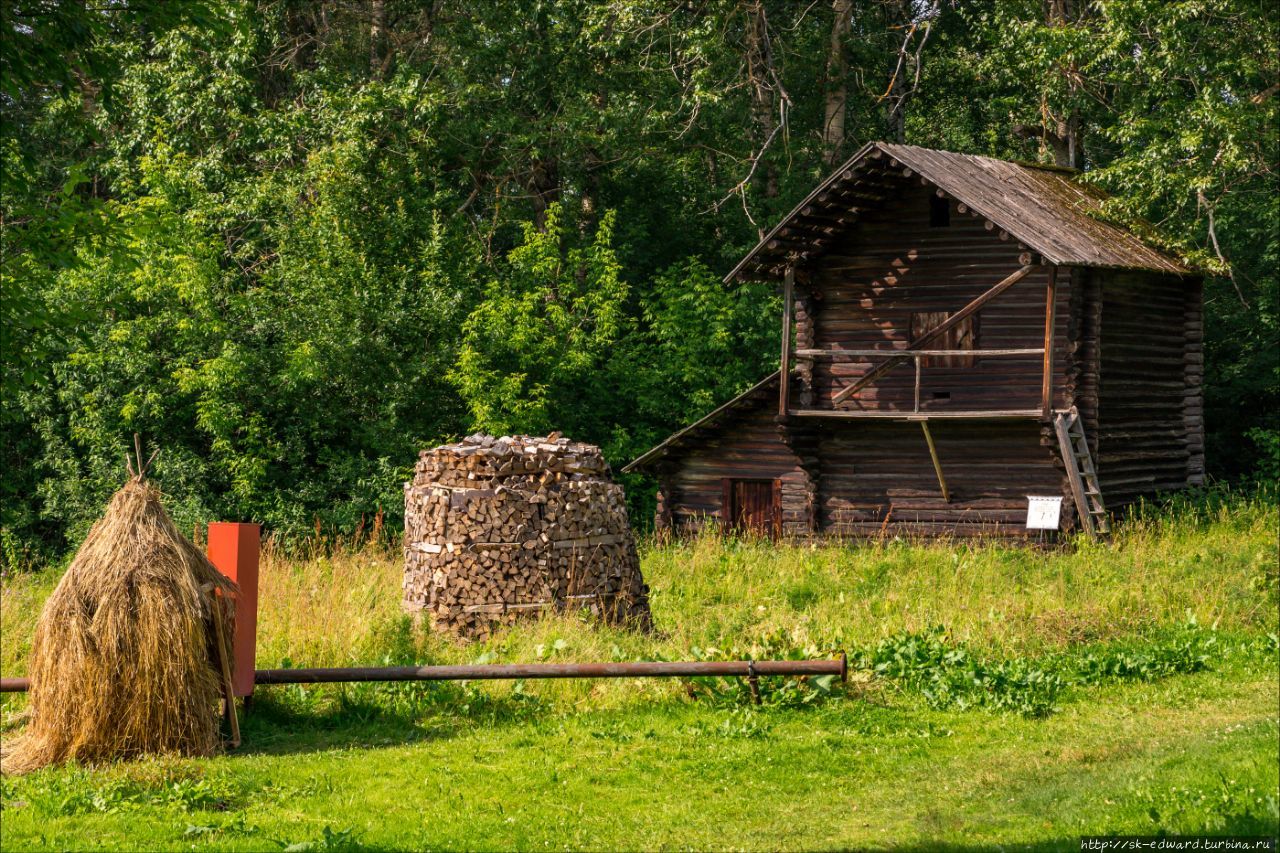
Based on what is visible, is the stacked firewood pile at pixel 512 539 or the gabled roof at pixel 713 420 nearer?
Result: the stacked firewood pile at pixel 512 539

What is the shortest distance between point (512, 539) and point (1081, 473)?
38.1 feet

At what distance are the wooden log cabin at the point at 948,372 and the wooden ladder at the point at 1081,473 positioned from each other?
0.11 ft

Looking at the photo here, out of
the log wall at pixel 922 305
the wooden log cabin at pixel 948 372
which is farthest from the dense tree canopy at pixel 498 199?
the log wall at pixel 922 305

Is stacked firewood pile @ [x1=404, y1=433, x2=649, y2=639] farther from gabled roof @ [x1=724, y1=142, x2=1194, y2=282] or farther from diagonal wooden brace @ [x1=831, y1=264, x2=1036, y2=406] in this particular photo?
gabled roof @ [x1=724, y1=142, x2=1194, y2=282]

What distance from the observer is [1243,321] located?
2927cm

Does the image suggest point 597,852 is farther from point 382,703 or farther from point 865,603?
point 865,603

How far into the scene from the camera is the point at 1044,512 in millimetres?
22547

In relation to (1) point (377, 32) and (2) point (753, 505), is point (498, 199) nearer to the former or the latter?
(1) point (377, 32)

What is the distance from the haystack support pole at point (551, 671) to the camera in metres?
11.1

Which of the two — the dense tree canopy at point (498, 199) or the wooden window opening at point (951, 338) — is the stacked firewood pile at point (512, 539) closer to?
the dense tree canopy at point (498, 199)

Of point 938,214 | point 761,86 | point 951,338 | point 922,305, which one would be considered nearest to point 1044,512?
point 951,338

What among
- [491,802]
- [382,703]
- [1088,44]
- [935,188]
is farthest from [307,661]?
[1088,44]

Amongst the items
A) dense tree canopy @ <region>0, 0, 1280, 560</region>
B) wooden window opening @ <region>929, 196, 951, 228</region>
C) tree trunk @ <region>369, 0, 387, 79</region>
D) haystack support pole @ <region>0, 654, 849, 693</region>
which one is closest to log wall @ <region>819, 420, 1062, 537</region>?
wooden window opening @ <region>929, 196, 951, 228</region>

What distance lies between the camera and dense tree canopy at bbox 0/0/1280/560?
2606cm
